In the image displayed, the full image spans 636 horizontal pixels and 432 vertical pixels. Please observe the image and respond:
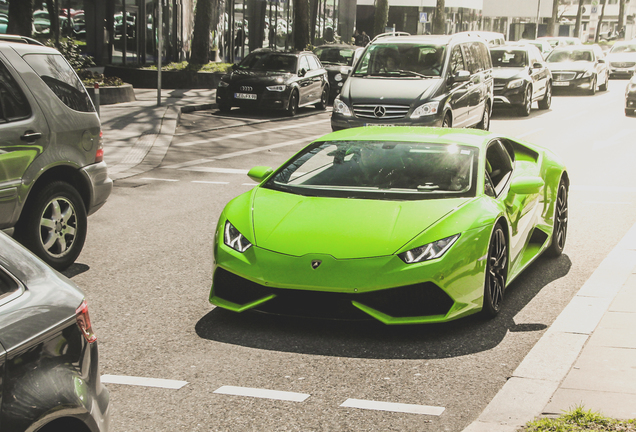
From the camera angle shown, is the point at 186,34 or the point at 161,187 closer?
the point at 161,187

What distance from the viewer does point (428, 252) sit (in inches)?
214

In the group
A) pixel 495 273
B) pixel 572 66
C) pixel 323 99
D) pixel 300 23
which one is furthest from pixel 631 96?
pixel 495 273

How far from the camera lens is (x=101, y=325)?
5.75 m

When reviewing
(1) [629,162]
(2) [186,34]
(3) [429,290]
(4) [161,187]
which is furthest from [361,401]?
(2) [186,34]

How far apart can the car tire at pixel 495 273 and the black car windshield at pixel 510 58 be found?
A: 19.5 meters

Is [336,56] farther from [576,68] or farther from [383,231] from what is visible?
[383,231]

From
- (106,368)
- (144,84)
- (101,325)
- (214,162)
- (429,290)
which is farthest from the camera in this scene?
(144,84)

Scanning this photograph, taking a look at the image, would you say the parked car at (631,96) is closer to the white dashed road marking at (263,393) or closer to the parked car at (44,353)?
the white dashed road marking at (263,393)

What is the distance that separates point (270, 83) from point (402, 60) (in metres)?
5.96

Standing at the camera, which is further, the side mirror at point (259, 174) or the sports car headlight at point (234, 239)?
the side mirror at point (259, 174)

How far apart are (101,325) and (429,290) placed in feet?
7.08

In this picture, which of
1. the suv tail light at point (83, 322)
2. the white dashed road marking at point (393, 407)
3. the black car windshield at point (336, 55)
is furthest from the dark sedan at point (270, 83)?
the suv tail light at point (83, 322)

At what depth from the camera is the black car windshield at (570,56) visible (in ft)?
106

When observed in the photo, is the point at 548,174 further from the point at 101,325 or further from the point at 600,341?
the point at 101,325
